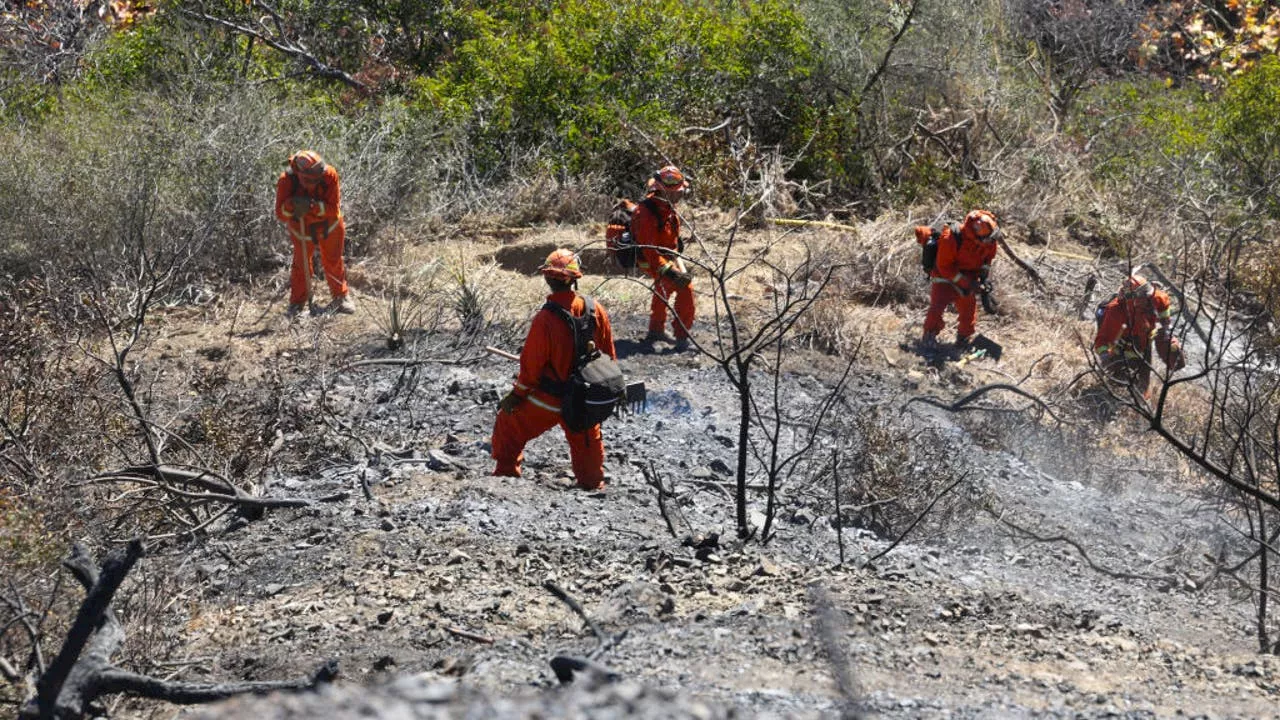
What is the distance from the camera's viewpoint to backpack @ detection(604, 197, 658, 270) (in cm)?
941

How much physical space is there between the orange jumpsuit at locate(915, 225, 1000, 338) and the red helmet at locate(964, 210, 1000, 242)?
0.04m

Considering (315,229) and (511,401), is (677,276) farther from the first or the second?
(315,229)

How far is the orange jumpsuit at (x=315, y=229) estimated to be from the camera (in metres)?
10.3

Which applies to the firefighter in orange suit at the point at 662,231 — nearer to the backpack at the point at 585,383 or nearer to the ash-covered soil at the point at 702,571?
the ash-covered soil at the point at 702,571

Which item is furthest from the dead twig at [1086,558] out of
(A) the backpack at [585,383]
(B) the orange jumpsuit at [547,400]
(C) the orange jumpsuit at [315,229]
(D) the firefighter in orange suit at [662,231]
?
(C) the orange jumpsuit at [315,229]

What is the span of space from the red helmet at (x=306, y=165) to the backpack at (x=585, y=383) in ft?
13.3

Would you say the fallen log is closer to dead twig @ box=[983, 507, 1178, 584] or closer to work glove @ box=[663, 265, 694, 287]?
dead twig @ box=[983, 507, 1178, 584]

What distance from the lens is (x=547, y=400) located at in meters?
7.03

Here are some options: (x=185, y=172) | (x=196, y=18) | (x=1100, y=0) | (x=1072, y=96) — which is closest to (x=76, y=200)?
(x=185, y=172)

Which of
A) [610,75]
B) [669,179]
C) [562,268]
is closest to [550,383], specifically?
[562,268]

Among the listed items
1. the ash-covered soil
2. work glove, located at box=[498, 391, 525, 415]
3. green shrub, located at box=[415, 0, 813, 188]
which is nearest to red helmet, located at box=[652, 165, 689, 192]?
the ash-covered soil

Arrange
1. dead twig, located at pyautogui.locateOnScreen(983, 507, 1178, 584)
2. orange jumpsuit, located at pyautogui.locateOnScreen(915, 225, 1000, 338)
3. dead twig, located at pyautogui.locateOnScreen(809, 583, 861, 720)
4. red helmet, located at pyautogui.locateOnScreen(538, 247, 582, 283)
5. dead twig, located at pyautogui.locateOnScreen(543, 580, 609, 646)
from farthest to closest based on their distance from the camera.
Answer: orange jumpsuit, located at pyautogui.locateOnScreen(915, 225, 1000, 338) < red helmet, located at pyautogui.locateOnScreen(538, 247, 582, 283) < dead twig, located at pyautogui.locateOnScreen(983, 507, 1178, 584) < dead twig, located at pyautogui.locateOnScreen(543, 580, 609, 646) < dead twig, located at pyautogui.locateOnScreen(809, 583, 861, 720)

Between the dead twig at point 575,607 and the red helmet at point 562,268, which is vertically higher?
the red helmet at point 562,268

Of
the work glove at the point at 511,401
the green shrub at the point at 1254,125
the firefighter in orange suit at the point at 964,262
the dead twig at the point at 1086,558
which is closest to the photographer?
the dead twig at the point at 1086,558
